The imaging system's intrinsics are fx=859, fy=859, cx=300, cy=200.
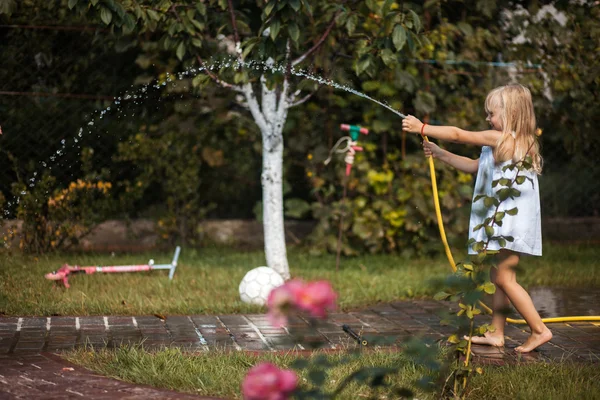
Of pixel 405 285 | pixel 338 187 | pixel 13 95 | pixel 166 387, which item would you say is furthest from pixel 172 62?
pixel 166 387

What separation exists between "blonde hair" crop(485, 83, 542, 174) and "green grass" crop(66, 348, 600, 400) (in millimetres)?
1065

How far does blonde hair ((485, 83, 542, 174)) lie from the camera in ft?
14.2

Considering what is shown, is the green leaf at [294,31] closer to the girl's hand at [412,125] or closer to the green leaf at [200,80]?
the green leaf at [200,80]

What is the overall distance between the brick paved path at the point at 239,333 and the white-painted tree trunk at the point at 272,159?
3.86 feet

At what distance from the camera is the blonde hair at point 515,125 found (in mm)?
4336

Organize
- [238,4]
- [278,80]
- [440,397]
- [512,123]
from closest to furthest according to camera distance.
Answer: [440,397] < [512,123] < [278,80] < [238,4]

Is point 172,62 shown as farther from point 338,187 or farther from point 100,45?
point 338,187

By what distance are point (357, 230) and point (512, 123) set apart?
337cm

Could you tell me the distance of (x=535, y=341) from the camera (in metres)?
4.33

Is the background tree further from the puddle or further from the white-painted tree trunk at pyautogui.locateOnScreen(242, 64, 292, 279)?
the puddle

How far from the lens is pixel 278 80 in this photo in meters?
5.95

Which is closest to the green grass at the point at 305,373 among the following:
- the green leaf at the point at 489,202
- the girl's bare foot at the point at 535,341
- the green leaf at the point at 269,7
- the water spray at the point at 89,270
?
the girl's bare foot at the point at 535,341

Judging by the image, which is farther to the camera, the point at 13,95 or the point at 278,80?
the point at 13,95

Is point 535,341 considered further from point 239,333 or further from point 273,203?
point 273,203
